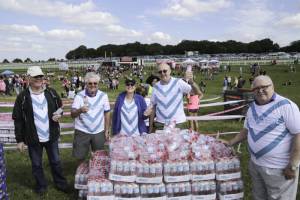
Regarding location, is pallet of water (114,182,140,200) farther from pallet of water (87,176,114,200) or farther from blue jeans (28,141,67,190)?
blue jeans (28,141,67,190)

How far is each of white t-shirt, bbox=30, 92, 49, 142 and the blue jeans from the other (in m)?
0.22

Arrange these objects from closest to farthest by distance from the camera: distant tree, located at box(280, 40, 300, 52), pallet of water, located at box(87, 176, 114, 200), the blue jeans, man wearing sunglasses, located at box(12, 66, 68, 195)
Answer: pallet of water, located at box(87, 176, 114, 200)
man wearing sunglasses, located at box(12, 66, 68, 195)
the blue jeans
distant tree, located at box(280, 40, 300, 52)

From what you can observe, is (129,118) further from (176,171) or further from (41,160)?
(41,160)

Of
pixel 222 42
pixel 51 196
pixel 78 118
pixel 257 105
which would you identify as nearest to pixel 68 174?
pixel 51 196

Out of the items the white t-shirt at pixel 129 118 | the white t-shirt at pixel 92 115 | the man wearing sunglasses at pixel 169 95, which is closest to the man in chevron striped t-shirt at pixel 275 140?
the man wearing sunglasses at pixel 169 95

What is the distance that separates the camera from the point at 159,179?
4.80 meters

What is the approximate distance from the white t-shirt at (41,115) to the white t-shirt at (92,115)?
1.63 feet

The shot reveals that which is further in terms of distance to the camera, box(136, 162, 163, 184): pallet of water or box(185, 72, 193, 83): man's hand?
box(185, 72, 193, 83): man's hand

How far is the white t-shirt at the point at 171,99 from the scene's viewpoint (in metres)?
5.95

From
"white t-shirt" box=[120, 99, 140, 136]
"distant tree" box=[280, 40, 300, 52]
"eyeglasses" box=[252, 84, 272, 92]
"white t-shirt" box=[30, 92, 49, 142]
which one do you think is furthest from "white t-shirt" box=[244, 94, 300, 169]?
"distant tree" box=[280, 40, 300, 52]

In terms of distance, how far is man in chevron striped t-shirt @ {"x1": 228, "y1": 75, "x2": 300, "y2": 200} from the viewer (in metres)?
4.02

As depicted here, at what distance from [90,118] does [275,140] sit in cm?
302

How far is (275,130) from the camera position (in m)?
4.12

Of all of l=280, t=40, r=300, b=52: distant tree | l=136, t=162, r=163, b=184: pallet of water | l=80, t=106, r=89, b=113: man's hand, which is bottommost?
l=136, t=162, r=163, b=184: pallet of water
